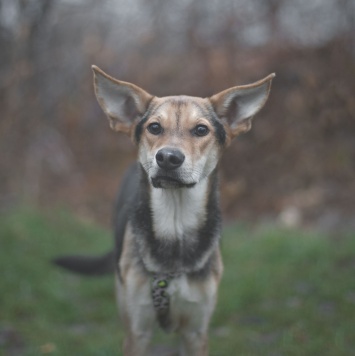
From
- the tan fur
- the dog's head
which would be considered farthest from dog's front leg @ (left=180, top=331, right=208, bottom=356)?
the dog's head

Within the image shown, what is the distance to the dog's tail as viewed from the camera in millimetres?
4633

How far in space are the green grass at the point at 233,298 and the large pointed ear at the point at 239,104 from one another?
1646mm

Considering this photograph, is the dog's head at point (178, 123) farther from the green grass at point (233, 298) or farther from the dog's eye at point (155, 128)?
the green grass at point (233, 298)

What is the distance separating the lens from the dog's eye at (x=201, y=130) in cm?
329

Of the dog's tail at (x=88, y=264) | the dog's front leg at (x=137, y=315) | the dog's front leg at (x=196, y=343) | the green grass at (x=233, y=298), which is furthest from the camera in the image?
the dog's tail at (x=88, y=264)

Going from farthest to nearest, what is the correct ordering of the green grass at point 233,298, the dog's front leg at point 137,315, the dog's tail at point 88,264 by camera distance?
the dog's tail at point 88,264 < the green grass at point 233,298 < the dog's front leg at point 137,315

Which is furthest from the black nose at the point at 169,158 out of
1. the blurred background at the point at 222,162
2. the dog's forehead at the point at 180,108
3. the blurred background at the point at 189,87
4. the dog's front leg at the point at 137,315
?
the blurred background at the point at 189,87

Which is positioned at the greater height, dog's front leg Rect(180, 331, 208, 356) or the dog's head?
the dog's head

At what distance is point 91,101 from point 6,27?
6.77ft

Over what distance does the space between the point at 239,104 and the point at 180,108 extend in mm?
421

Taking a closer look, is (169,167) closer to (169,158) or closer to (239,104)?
(169,158)

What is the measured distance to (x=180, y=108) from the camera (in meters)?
3.35

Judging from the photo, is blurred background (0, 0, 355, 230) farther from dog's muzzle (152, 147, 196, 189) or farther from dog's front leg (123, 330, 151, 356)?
dog's front leg (123, 330, 151, 356)

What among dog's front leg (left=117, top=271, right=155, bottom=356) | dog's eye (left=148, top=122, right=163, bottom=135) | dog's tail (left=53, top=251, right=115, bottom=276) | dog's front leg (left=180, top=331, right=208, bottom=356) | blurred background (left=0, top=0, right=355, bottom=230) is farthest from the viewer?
blurred background (left=0, top=0, right=355, bottom=230)
